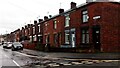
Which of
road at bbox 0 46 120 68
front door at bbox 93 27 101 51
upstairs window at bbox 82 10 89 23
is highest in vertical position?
upstairs window at bbox 82 10 89 23

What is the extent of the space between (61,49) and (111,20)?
7.56 meters

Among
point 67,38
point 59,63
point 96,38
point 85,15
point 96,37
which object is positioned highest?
point 85,15

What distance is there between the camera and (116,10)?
106 ft

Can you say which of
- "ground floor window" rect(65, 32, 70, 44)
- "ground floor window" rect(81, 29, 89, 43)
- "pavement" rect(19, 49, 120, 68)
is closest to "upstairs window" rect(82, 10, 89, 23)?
"ground floor window" rect(81, 29, 89, 43)

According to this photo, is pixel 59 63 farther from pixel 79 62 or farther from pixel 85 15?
pixel 85 15

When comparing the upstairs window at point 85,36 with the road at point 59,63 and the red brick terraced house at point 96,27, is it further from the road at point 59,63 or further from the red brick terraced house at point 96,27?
the road at point 59,63

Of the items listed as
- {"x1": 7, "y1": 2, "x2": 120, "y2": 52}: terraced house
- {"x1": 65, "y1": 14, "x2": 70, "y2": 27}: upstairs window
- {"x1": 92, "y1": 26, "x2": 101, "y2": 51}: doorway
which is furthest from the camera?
{"x1": 65, "y1": 14, "x2": 70, "y2": 27}: upstairs window

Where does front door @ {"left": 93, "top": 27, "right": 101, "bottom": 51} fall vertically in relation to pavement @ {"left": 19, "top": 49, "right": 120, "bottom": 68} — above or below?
above

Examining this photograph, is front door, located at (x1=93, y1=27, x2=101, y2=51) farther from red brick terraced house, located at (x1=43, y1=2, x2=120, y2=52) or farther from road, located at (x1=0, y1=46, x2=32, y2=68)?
road, located at (x1=0, y1=46, x2=32, y2=68)

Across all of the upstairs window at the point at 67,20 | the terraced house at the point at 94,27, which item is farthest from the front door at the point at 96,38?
the upstairs window at the point at 67,20

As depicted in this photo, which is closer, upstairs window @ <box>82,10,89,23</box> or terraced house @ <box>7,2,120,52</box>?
terraced house @ <box>7,2,120,52</box>

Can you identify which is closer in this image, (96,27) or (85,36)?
(96,27)

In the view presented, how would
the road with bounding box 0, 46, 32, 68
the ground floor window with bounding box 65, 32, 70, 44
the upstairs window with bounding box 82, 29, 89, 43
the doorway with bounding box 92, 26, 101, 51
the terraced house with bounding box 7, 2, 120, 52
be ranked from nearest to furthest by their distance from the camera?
the road with bounding box 0, 46, 32, 68 < the terraced house with bounding box 7, 2, 120, 52 < the doorway with bounding box 92, 26, 101, 51 < the upstairs window with bounding box 82, 29, 89, 43 < the ground floor window with bounding box 65, 32, 70, 44

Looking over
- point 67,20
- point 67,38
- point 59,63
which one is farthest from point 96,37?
point 59,63
